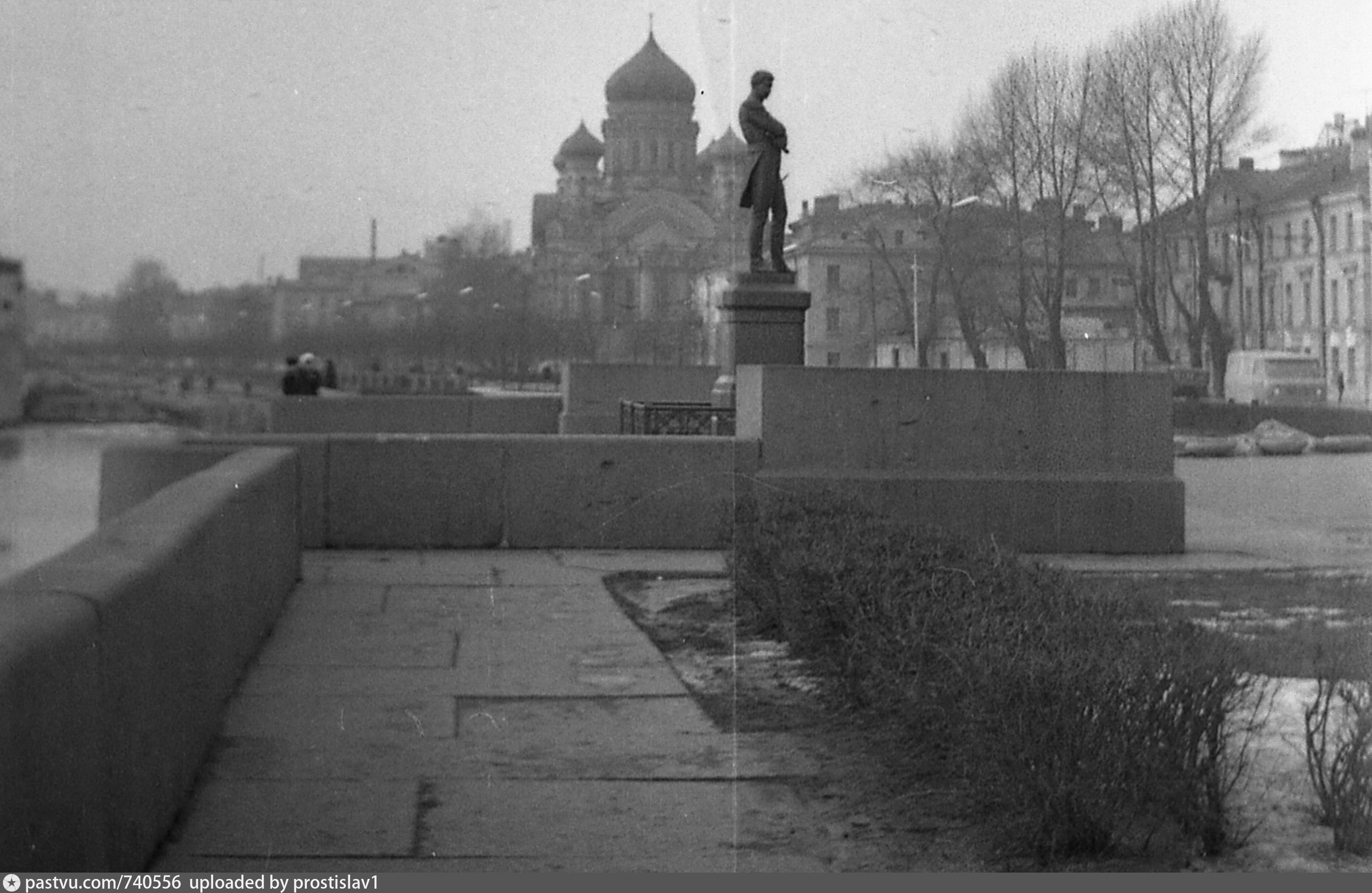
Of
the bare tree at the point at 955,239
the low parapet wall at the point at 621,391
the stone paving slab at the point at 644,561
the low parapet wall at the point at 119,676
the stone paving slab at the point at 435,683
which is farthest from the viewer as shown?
the low parapet wall at the point at 621,391

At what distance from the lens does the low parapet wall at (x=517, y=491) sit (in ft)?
42.3


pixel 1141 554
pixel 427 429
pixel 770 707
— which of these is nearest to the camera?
pixel 770 707

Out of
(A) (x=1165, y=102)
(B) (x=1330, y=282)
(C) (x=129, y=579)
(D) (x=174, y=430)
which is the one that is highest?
(A) (x=1165, y=102)

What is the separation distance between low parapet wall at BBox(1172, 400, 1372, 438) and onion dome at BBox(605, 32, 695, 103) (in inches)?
619

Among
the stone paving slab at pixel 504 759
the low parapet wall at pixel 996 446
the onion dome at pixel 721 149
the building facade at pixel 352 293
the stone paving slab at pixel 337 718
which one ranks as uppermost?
the onion dome at pixel 721 149

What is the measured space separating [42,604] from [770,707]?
387cm

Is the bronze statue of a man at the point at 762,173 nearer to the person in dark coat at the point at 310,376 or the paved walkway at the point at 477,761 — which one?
the paved walkway at the point at 477,761

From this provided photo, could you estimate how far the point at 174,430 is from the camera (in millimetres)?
2795

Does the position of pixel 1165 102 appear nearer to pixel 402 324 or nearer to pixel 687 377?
pixel 402 324

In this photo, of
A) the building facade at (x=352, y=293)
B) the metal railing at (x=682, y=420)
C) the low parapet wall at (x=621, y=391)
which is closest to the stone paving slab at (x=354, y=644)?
the building facade at (x=352, y=293)

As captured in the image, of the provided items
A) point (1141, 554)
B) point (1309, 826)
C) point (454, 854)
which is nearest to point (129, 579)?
point (454, 854)

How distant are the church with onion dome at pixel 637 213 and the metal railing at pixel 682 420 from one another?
1145 mm

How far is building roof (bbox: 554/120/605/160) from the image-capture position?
19.2 feet

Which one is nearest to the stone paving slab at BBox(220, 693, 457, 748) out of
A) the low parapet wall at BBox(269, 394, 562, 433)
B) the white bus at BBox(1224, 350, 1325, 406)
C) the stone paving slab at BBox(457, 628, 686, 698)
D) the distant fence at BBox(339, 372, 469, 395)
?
the stone paving slab at BBox(457, 628, 686, 698)
